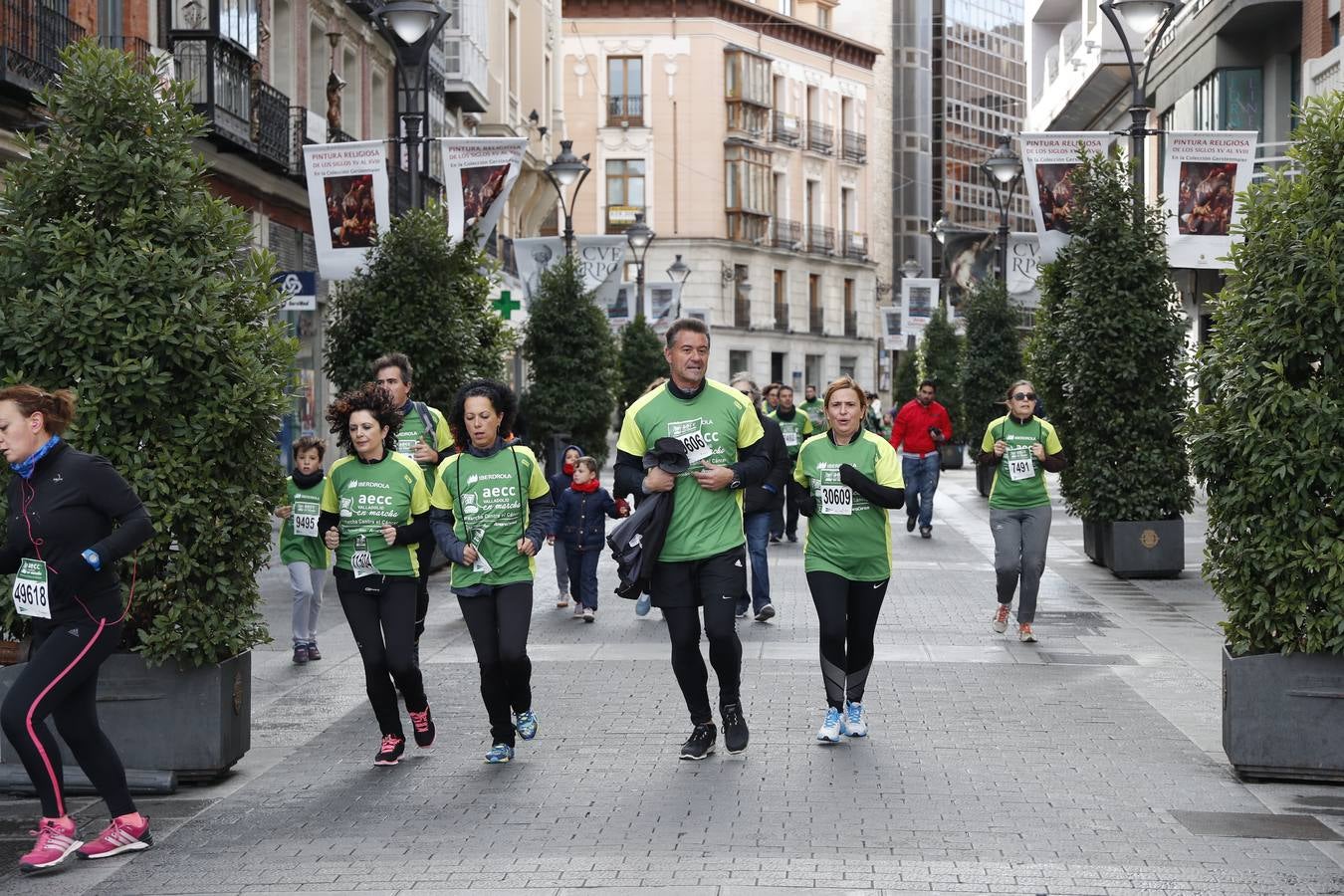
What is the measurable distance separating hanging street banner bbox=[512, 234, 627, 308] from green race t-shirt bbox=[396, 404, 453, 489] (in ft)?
81.4

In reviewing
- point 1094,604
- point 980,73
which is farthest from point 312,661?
point 980,73

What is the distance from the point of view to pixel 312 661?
12.4 m

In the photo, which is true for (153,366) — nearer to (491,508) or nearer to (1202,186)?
(491,508)

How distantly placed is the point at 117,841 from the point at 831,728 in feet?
11.3

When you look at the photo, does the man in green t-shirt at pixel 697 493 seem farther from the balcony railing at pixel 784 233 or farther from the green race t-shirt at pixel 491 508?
the balcony railing at pixel 784 233

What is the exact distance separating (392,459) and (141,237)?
1.52 m

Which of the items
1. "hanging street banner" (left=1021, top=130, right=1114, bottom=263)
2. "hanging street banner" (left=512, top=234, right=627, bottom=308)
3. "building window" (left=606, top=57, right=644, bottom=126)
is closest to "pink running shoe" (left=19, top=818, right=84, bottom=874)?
"hanging street banner" (left=1021, top=130, right=1114, bottom=263)

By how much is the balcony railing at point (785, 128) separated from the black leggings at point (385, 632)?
2762 inches

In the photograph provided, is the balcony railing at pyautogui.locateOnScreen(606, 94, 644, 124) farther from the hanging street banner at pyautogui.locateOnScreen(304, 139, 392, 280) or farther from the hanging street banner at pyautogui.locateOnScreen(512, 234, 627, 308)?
the hanging street banner at pyautogui.locateOnScreen(304, 139, 392, 280)

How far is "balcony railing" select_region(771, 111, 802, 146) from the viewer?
255 feet

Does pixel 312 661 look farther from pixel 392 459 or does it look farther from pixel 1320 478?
pixel 1320 478

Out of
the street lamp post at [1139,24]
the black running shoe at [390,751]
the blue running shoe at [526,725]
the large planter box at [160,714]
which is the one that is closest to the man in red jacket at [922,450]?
the street lamp post at [1139,24]

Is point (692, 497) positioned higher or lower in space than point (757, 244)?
lower

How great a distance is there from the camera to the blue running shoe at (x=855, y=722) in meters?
9.21
